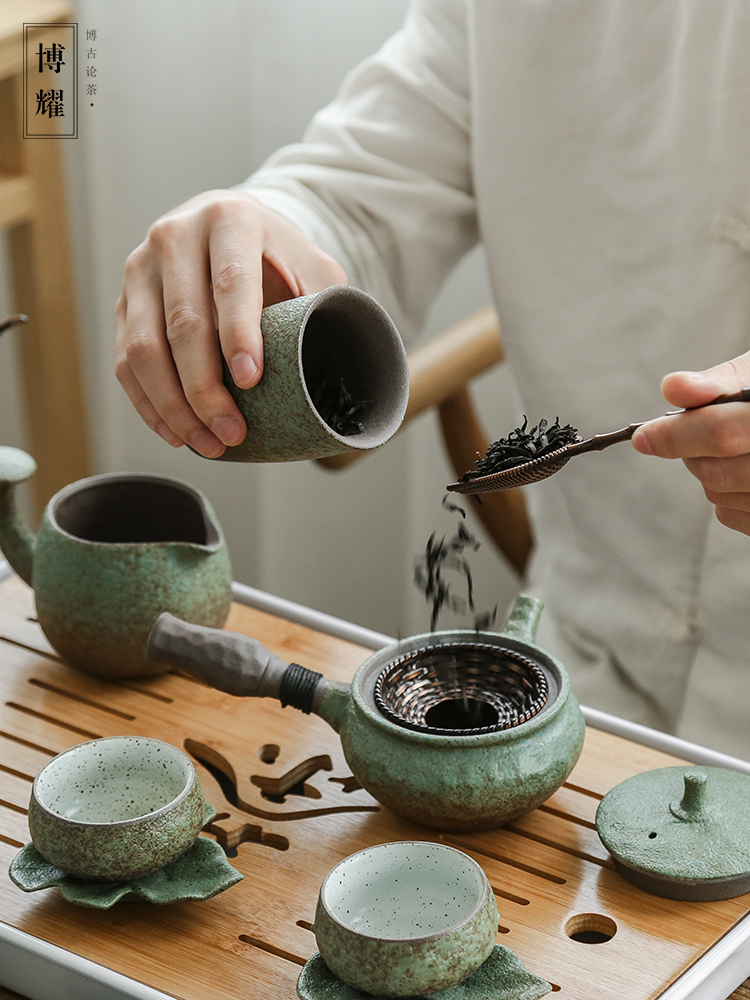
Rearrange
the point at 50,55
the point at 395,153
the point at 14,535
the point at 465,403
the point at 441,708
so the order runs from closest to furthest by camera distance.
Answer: the point at 441,708
the point at 14,535
the point at 395,153
the point at 465,403
the point at 50,55

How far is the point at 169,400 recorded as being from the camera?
925 mm

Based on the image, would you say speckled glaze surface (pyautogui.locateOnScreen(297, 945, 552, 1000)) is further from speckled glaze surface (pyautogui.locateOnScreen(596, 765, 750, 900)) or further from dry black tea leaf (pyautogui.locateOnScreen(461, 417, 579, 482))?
dry black tea leaf (pyautogui.locateOnScreen(461, 417, 579, 482))

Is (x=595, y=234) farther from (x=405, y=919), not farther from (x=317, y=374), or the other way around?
(x=405, y=919)

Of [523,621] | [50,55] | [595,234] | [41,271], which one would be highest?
[50,55]

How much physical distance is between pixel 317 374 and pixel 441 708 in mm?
280

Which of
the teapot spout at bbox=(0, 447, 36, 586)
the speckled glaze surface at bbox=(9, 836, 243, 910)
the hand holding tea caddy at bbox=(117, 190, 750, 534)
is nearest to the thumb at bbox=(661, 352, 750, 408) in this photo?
the hand holding tea caddy at bbox=(117, 190, 750, 534)

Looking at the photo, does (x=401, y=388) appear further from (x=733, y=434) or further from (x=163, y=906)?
(x=163, y=906)

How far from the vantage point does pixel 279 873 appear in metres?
0.83

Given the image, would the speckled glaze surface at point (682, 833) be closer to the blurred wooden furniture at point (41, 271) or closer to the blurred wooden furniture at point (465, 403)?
the blurred wooden furniture at point (465, 403)

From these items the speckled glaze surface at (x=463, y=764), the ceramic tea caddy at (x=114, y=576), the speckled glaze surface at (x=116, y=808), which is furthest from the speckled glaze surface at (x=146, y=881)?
the ceramic tea caddy at (x=114, y=576)

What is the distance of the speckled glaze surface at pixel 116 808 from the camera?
2.47 ft

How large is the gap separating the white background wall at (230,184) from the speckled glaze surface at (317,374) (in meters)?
1.15

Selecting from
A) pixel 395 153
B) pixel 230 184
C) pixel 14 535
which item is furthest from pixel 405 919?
pixel 230 184

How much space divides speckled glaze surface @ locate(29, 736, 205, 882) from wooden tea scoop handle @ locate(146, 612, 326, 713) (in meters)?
0.07
